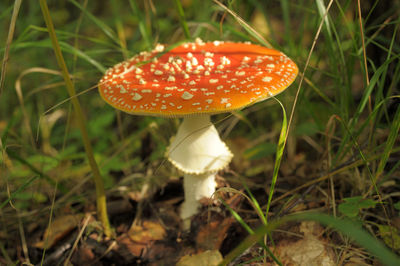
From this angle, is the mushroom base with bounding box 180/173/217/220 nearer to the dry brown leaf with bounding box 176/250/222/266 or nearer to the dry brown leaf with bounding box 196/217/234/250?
the dry brown leaf with bounding box 196/217/234/250

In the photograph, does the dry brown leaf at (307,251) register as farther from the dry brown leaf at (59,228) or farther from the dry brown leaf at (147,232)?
the dry brown leaf at (59,228)

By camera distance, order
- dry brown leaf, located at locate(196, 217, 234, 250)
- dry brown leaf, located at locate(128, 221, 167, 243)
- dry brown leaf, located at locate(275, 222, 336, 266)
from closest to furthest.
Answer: dry brown leaf, located at locate(275, 222, 336, 266) < dry brown leaf, located at locate(196, 217, 234, 250) < dry brown leaf, located at locate(128, 221, 167, 243)

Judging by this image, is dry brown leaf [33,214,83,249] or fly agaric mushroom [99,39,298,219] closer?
fly agaric mushroom [99,39,298,219]

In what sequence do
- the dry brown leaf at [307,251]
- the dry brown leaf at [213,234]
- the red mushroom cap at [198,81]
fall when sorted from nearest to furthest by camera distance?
1. the red mushroom cap at [198,81]
2. the dry brown leaf at [307,251]
3. the dry brown leaf at [213,234]

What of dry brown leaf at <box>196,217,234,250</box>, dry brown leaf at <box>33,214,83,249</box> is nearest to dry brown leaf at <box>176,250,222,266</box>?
dry brown leaf at <box>196,217,234,250</box>

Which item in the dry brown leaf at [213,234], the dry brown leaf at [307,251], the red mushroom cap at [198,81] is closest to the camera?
the red mushroom cap at [198,81]

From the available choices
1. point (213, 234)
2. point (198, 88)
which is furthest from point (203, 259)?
point (198, 88)

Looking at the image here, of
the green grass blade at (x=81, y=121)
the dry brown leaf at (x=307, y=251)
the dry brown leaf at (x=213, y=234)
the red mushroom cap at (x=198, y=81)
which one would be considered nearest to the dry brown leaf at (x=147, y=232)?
the green grass blade at (x=81, y=121)

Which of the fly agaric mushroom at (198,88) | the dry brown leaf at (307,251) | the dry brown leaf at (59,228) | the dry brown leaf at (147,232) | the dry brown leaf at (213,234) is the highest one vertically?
the fly agaric mushroom at (198,88)

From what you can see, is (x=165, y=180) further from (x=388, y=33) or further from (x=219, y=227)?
(x=388, y=33)
